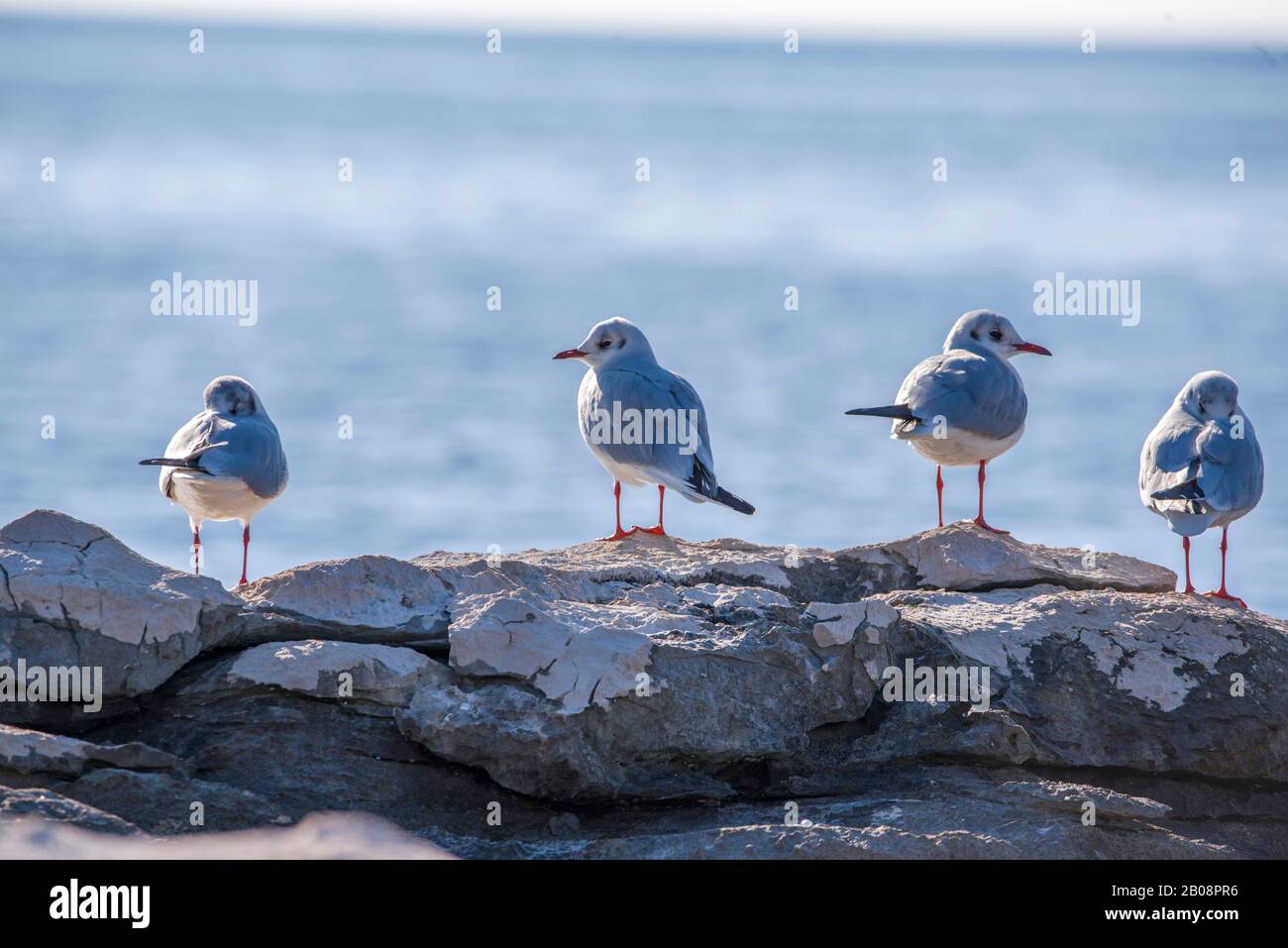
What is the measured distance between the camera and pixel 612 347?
9.06 meters

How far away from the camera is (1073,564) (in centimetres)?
775

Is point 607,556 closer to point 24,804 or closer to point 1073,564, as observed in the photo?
point 1073,564

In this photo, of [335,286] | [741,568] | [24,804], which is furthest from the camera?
[335,286]

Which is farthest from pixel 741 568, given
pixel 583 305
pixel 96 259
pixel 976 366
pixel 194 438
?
pixel 96 259

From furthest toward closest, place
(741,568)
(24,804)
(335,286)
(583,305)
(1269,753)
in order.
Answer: (335,286)
(583,305)
(741,568)
(1269,753)
(24,804)

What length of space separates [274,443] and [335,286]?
27545 mm

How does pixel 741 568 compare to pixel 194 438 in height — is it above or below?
below

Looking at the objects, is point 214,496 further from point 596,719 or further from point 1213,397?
point 1213,397

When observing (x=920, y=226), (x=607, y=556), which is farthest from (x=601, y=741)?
(x=920, y=226)

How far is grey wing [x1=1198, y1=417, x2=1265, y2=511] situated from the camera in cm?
768

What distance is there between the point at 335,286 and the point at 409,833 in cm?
3040

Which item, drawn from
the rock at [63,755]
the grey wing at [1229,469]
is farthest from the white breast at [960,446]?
the rock at [63,755]

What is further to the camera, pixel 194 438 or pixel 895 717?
pixel 194 438

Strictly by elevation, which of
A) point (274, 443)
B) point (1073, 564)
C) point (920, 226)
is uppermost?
point (920, 226)
